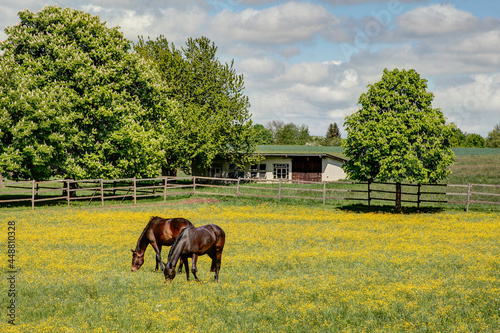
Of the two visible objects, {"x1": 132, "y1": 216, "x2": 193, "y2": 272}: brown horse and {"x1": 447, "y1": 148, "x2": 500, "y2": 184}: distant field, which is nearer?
{"x1": 132, "y1": 216, "x2": 193, "y2": 272}: brown horse

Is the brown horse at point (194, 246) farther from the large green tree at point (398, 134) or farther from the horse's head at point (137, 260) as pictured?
the large green tree at point (398, 134)

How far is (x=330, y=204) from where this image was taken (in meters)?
33.8

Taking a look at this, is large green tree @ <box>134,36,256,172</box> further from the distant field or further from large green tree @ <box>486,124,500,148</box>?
large green tree @ <box>486,124,500,148</box>

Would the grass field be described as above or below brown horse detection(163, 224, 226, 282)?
below

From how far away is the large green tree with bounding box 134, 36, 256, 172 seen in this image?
47.4 meters

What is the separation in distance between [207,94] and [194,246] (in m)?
39.2

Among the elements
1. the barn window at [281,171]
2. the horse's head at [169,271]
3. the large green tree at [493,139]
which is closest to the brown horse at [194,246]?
the horse's head at [169,271]

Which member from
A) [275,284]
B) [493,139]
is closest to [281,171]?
[275,284]

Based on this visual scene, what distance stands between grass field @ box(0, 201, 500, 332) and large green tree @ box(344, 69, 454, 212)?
5896 millimetres

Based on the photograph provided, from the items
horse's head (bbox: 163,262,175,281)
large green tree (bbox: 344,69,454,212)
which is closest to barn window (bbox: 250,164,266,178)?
large green tree (bbox: 344,69,454,212)

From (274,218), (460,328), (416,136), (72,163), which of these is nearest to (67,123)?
(72,163)

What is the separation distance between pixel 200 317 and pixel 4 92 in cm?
2766

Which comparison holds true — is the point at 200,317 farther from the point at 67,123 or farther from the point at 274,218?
the point at 67,123

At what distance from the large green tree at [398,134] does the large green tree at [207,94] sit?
20.1m
